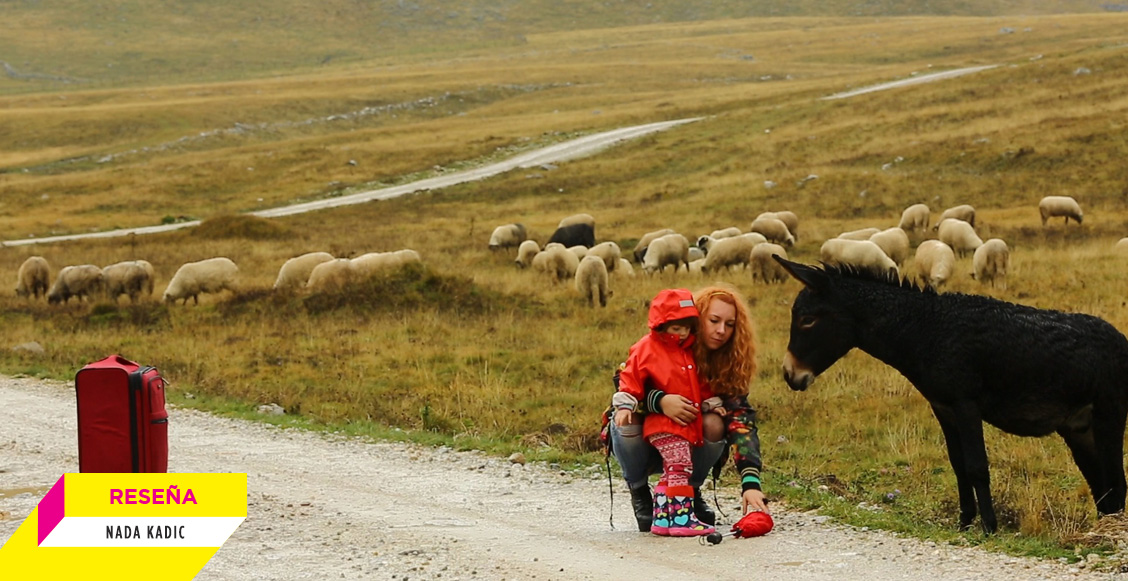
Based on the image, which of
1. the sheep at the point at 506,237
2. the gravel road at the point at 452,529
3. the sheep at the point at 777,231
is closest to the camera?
the gravel road at the point at 452,529

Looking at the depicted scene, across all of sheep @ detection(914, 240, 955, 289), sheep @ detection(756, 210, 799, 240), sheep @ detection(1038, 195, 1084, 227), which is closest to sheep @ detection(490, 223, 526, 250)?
sheep @ detection(756, 210, 799, 240)

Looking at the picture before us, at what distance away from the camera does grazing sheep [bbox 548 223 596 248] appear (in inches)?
1316

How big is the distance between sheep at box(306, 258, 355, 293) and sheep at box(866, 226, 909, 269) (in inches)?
440

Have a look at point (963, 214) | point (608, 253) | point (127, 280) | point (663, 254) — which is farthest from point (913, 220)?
point (127, 280)

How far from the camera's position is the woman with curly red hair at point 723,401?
7328mm

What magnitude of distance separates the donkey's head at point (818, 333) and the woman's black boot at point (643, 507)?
1.18m

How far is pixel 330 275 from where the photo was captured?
23.9 metres

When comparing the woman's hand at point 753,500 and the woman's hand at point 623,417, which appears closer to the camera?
the woman's hand at point 623,417

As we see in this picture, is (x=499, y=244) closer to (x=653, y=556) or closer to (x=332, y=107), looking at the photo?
(x=653, y=556)

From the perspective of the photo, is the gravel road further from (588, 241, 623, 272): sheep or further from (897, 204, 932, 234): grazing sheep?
(897, 204, 932, 234): grazing sheep

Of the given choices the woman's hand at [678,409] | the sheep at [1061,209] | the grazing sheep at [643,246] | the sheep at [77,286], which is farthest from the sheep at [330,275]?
the sheep at [1061,209]

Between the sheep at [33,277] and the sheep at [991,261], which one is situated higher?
the sheep at [991,261]

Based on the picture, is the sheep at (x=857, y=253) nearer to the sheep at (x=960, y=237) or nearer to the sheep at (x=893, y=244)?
the sheep at (x=893, y=244)

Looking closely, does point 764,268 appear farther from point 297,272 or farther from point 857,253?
point 297,272
